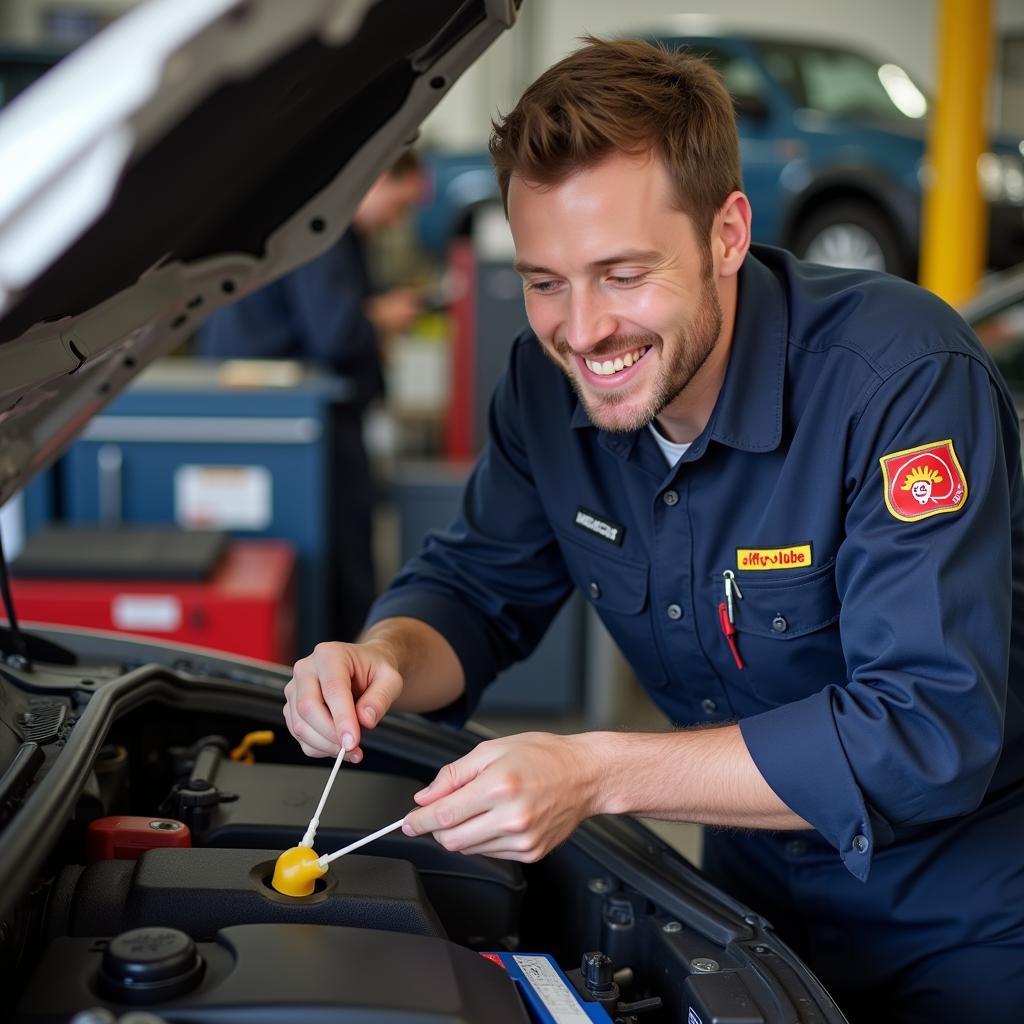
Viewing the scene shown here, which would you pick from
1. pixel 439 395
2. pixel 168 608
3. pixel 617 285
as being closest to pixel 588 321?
pixel 617 285

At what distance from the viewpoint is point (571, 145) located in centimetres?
116

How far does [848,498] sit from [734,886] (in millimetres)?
534

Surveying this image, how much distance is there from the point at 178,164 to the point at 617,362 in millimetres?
530

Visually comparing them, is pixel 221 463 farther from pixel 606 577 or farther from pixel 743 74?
pixel 743 74

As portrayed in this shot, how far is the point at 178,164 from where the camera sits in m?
0.83

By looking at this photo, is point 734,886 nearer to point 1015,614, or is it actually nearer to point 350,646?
point 1015,614

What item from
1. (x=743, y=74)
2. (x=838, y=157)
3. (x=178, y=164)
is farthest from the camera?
(x=743, y=74)

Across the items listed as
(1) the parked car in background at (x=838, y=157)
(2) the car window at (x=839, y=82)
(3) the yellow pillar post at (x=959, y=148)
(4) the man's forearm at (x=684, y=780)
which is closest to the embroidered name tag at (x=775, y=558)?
(4) the man's forearm at (x=684, y=780)

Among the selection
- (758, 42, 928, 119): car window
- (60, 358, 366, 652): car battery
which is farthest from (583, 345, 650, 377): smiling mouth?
(758, 42, 928, 119): car window

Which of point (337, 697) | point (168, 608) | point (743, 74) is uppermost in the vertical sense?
point (743, 74)

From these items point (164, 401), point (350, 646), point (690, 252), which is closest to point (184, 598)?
point (164, 401)

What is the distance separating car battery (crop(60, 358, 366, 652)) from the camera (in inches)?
134

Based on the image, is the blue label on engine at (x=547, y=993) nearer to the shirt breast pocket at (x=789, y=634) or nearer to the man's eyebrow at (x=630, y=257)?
the shirt breast pocket at (x=789, y=634)

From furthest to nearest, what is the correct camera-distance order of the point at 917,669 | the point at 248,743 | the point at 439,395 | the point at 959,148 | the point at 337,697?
1. the point at 439,395
2. the point at 959,148
3. the point at 248,743
4. the point at 337,697
5. the point at 917,669
